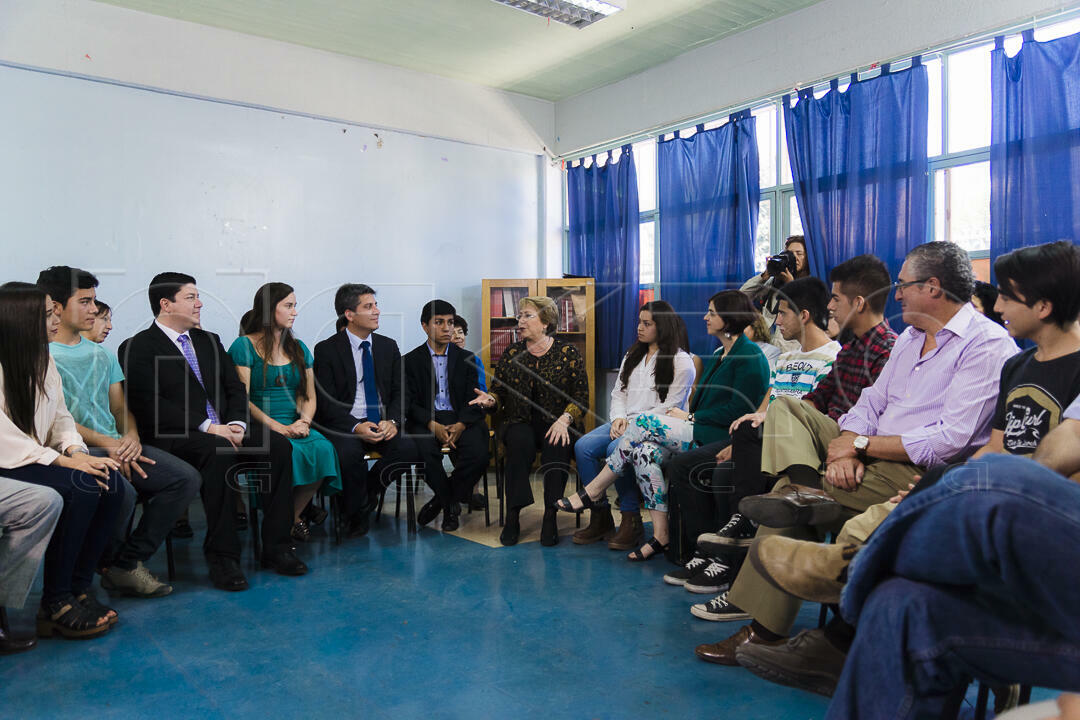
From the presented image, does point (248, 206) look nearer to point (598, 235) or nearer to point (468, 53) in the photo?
point (468, 53)

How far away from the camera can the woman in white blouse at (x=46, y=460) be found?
8.49ft

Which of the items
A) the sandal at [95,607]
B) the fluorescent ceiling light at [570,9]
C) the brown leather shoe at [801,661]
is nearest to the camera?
the brown leather shoe at [801,661]

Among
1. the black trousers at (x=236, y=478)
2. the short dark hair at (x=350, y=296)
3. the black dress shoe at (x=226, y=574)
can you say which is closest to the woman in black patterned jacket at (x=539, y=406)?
the short dark hair at (x=350, y=296)

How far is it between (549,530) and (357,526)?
102 centimetres

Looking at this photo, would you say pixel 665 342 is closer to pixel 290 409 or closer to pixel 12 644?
pixel 290 409

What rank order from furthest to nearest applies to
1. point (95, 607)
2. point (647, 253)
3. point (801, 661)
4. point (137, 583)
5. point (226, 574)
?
point (647, 253)
point (226, 574)
point (137, 583)
point (95, 607)
point (801, 661)

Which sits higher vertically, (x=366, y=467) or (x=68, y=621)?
(x=366, y=467)

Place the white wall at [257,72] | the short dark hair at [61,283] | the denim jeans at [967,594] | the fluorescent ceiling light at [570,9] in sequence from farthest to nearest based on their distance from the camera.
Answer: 1. the fluorescent ceiling light at [570,9]
2. the white wall at [257,72]
3. the short dark hair at [61,283]
4. the denim jeans at [967,594]

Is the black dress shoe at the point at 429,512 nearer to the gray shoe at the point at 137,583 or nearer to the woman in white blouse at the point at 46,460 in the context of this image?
the gray shoe at the point at 137,583

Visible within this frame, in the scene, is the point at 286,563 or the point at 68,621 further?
the point at 286,563

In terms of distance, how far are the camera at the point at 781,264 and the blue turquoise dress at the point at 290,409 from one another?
2728 mm

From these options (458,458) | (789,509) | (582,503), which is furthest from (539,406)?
(789,509)

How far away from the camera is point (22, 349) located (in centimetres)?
261

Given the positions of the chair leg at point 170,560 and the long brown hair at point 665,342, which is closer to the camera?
the chair leg at point 170,560
